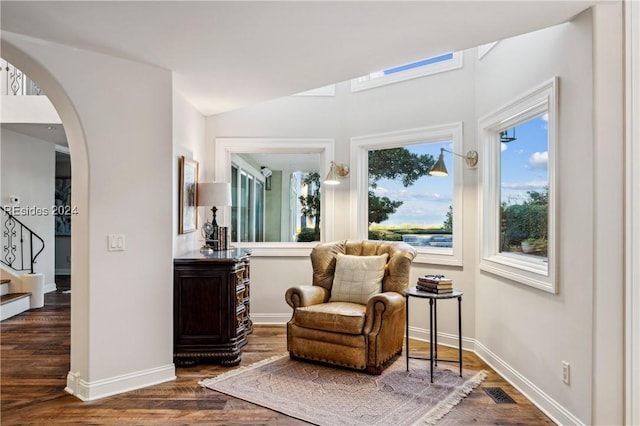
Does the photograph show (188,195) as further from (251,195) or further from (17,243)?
(17,243)

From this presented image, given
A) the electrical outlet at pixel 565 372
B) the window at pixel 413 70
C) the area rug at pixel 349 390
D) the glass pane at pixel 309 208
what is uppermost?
the window at pixel 413 70

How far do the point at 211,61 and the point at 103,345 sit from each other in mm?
2155

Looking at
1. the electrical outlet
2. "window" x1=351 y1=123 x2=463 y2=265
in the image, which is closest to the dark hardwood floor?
the electrical outlet

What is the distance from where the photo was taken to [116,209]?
303 centimetres

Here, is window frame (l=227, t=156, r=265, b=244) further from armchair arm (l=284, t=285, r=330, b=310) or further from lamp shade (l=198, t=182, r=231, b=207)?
armchair arm (l=284, t=285, r=330, b=310)

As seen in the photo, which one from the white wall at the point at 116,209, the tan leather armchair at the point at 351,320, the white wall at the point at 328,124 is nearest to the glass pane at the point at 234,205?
the white wall at the point at 328,124

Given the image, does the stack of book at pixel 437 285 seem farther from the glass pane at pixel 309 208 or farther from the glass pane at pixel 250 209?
the glass pane at pixel 250 209

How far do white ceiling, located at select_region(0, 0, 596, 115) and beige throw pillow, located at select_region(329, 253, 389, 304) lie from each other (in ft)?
5.46

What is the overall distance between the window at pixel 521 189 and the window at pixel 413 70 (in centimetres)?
74

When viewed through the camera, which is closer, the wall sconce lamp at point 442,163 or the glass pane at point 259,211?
the wall sconce lamp at point 442,163

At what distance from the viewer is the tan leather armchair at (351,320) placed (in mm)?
3320

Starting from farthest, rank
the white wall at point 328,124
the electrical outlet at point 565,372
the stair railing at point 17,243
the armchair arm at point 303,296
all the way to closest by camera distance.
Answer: the stair railing at point 17,243 < the white wall at point 328,124 < the armchair arm at point 303,296 < the electrical outlet at point 565,372

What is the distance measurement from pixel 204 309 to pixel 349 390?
4.40 ft

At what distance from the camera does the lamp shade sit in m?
4.19
